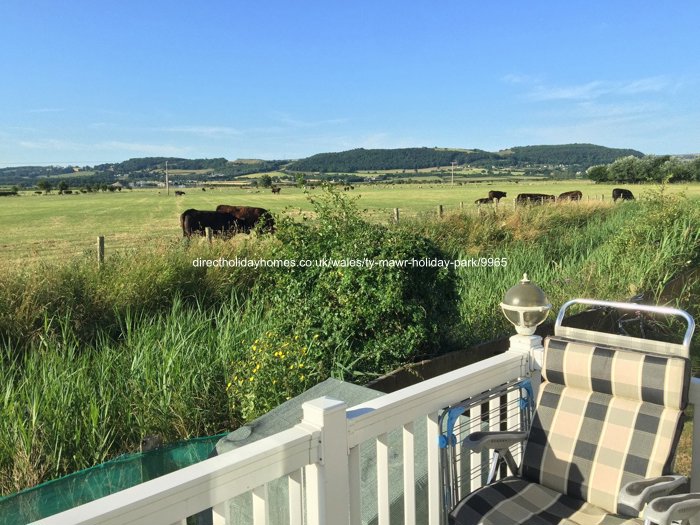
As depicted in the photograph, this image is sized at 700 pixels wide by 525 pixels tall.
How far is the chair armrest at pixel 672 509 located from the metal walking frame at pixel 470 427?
69 cm

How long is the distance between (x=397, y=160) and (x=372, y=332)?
105 m

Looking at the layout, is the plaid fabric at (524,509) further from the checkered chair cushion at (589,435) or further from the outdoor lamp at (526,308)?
the outdoor lamp at (526,308)

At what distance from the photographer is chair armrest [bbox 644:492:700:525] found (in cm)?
183

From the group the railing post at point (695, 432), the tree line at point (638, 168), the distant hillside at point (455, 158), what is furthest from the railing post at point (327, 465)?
the distant hillside at point (455, 158)

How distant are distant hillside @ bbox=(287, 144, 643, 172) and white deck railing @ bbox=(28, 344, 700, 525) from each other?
90.0m

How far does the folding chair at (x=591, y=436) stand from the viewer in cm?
232

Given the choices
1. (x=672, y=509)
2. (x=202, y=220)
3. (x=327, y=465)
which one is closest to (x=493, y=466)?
(x=672, y=509)

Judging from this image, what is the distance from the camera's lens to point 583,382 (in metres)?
2.57

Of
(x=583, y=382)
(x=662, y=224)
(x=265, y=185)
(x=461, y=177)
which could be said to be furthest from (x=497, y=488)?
(x=461, y=177)

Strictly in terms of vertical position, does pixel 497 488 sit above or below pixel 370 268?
below

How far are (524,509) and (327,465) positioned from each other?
1035mm

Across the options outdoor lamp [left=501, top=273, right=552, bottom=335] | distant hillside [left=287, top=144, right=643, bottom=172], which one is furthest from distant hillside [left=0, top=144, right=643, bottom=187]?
outdoor lamp [left=501, top=273, right=552, bottom=335]

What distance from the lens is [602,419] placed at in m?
2.51

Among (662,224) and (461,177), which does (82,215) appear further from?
(461,177)
